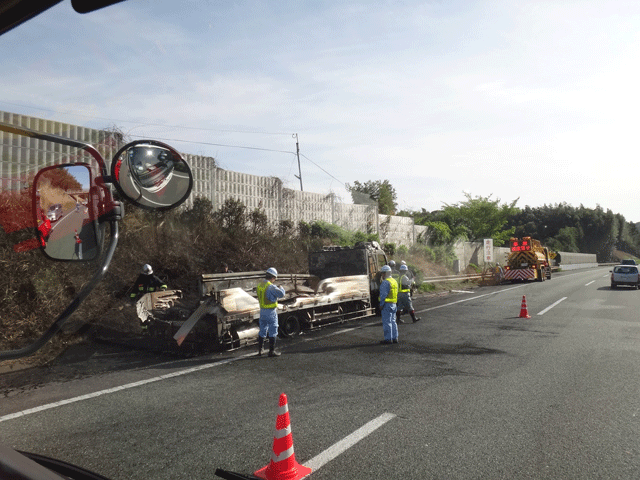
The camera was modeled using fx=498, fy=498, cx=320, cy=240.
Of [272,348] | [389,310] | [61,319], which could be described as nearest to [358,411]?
[272,348]

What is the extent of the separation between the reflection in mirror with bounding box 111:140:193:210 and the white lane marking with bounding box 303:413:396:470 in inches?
136

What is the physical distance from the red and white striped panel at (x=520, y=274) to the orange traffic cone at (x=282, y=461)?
103 feet

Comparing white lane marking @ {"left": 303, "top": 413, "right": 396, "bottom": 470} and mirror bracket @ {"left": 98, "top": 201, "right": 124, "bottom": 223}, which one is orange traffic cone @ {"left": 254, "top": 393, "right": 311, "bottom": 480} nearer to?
white lane marking @ {"left": 303, "top": 413, "right": 396, "bottom": 470}

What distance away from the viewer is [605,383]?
702cm

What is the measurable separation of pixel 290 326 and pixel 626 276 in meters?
21.9

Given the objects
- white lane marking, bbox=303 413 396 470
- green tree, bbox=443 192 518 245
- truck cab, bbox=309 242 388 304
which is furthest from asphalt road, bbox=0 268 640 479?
green tree, bbox=443 192 518 245

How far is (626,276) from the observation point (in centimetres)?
2608

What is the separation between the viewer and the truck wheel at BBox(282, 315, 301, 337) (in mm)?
11695

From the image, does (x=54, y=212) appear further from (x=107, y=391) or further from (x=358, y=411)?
(x=107, y=391)

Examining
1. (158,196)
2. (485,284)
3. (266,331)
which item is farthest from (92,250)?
(485,284)

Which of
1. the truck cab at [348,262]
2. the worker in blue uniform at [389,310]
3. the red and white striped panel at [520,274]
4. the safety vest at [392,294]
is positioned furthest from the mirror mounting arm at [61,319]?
the red and white striped panel at [520,274]

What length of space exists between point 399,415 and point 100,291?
7125 mm

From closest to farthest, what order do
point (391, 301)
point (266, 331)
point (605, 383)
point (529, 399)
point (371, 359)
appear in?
1. point (529, 399)
2. point (605, 383)
3. point (371, 359)
4. point (266, 331)
5. point (391, 301)

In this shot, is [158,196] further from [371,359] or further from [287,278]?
[287,278]
